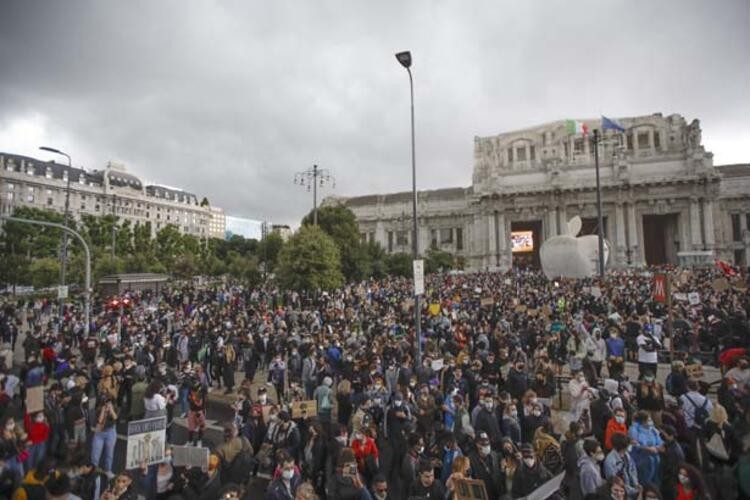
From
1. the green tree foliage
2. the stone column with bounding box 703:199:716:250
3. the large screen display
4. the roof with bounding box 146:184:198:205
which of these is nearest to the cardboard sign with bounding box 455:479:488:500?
the green tree foliage

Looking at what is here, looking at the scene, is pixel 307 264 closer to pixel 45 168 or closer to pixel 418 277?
pixel 418 277

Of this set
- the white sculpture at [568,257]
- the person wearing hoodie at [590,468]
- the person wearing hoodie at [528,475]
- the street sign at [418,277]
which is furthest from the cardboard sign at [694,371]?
the white sculpture at [568,257]

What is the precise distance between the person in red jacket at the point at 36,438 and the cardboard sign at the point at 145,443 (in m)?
2.15

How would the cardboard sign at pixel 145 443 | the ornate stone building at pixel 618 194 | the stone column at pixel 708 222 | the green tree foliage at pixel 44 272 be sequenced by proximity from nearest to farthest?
the cardboard sign at pixel 145 443, the green tree foliage at pixel 44 272, the stone column at pixel 708 222, the ornate stone building at pixel 618 194

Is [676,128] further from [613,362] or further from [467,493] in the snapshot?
[467,493]

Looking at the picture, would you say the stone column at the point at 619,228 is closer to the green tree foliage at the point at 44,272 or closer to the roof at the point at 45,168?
Result: the green tree foliage at the point at 44,272

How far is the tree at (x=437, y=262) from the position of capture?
188ft

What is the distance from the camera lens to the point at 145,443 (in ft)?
18.9

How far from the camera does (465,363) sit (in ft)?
31.5

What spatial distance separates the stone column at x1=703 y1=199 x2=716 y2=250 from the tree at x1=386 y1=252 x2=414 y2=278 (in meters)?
39.5

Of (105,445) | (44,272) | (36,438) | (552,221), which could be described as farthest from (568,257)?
(44,272)

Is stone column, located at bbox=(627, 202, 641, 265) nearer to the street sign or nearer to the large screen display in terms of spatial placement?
the large screen display

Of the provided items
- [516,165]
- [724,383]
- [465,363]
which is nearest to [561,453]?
[724,383]

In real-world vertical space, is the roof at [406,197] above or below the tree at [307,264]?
above
